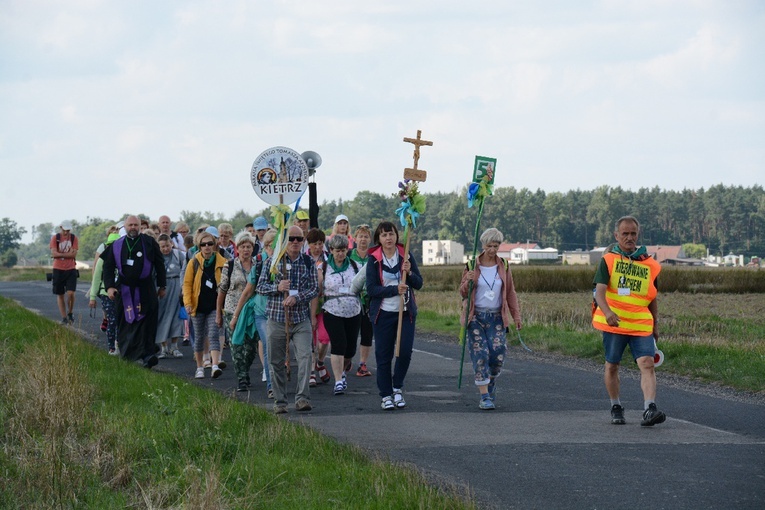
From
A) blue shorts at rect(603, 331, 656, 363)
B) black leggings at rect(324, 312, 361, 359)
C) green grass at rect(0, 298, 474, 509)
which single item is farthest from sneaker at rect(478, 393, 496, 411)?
green grass at rect(0, 298, 474, 509)

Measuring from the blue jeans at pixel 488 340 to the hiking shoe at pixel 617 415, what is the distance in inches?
62.9

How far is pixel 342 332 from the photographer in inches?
515

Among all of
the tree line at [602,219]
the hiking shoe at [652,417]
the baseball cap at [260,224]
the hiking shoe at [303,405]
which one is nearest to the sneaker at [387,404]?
the hiking shoe at [303,405]

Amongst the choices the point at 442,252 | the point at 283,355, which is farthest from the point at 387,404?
the point at 442,252

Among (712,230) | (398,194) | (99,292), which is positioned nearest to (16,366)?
(99,292)

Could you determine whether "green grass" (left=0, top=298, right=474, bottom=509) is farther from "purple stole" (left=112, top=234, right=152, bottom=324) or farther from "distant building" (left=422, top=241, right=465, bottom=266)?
"distant building" (left=422, top=241, right=465, bottom=266)

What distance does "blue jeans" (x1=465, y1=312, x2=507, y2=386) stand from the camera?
37.9 feet

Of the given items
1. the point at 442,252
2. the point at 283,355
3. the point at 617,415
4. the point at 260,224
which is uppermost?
the point at 260,224

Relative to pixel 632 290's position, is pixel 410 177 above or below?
above

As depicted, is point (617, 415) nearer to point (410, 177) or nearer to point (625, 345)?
point (625, 345)

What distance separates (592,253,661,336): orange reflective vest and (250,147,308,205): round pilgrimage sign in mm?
4126

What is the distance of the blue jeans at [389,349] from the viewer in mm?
11408

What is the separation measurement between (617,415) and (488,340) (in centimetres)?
182

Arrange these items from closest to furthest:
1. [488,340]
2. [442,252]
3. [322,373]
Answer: [488,340] < [322,373] < [442,252]
